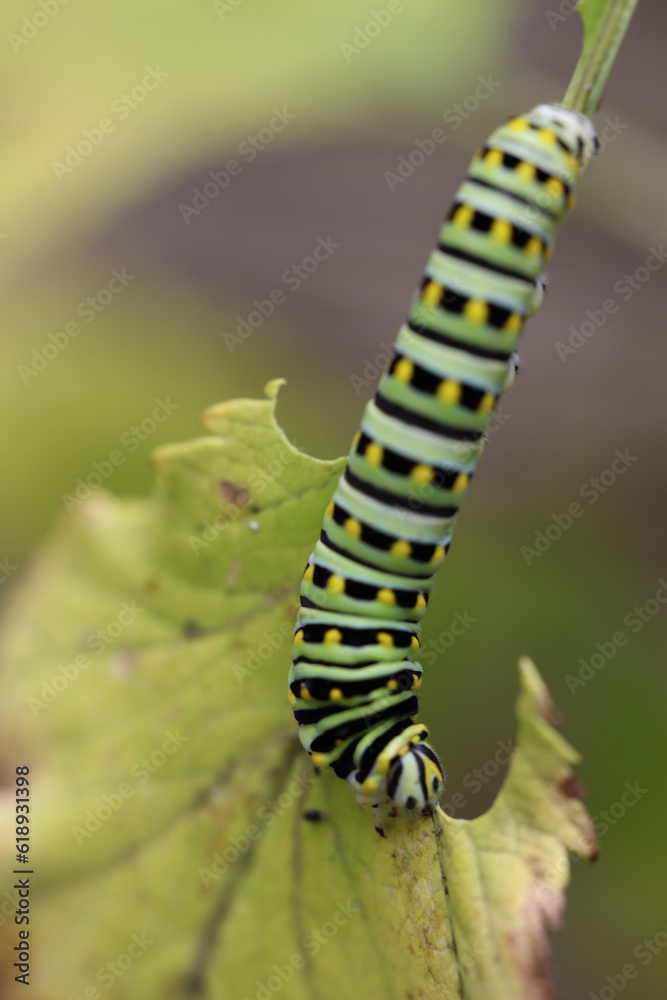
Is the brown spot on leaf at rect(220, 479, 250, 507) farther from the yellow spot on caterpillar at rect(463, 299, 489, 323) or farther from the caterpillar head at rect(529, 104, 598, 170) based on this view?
the caterpillar head at rect(529, 104, 598, 170)

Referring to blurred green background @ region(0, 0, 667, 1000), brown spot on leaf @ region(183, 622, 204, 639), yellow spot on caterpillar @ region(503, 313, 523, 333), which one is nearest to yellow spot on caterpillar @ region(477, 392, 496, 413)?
yellow spot on caterpillar @ region(503, 313, 523, 333)

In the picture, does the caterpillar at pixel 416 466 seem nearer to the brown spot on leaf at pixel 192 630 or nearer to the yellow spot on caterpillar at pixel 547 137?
the yellow spot on caterpillar at pixel 547 137

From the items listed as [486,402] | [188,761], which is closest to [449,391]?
[486,402]

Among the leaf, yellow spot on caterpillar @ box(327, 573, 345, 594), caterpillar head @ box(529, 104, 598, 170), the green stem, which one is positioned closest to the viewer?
the green stem

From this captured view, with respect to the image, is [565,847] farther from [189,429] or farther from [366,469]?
[189,429]

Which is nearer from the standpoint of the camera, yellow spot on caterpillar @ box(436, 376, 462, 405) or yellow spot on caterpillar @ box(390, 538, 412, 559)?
yellow spot on caterpillar @ box(436, 376, 462, 405)

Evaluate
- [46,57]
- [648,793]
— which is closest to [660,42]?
[46,57]

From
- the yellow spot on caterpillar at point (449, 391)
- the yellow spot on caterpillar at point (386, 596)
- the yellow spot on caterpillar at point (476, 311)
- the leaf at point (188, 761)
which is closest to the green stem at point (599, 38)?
the yellow spot on caterpillar at point (476, 311)
